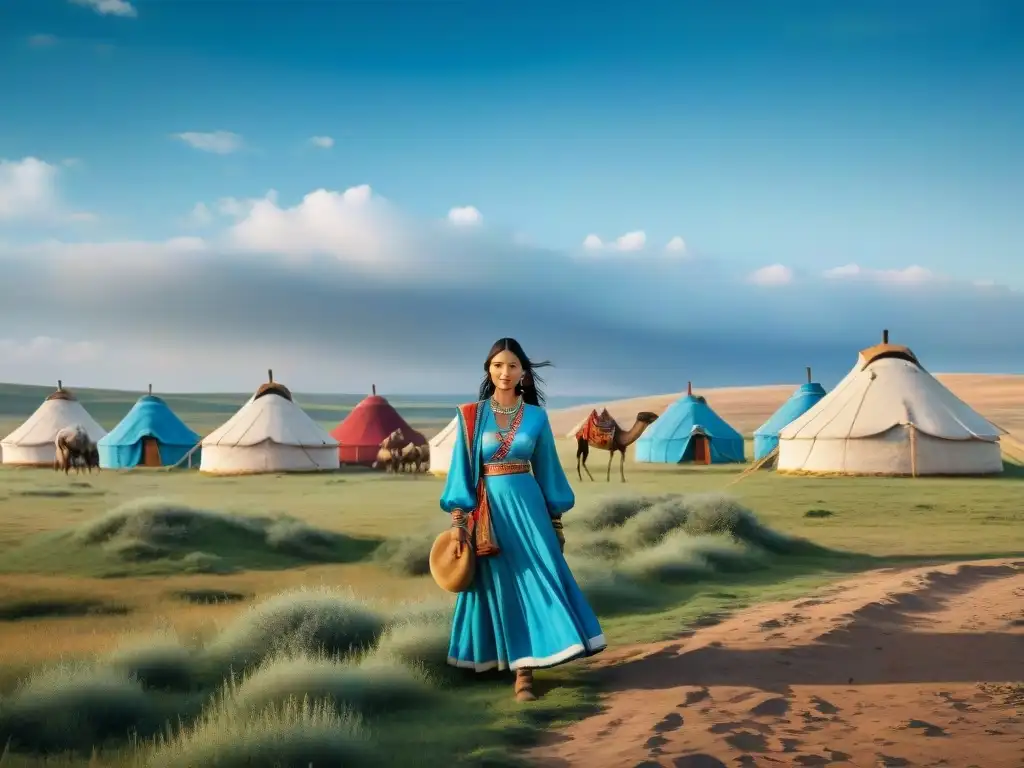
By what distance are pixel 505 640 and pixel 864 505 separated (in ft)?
43.7

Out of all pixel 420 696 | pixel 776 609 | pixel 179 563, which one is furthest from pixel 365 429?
pixel 420 696

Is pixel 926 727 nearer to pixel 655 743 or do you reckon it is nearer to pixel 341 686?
pixel 655 743

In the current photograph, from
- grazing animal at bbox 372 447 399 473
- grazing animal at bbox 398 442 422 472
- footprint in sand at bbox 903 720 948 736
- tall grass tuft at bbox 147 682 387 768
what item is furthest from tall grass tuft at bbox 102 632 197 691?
grazing animal at bbox 372 447 399 473

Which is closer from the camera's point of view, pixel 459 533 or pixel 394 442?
pixel 459 533

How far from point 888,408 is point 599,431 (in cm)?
648

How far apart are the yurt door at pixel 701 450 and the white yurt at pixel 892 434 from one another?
7.01 meters

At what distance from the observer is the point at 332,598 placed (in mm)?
6926

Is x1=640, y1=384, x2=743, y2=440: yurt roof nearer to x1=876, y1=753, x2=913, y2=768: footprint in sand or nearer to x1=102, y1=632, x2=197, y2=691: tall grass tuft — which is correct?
x1=102, y1=632, x2=197, y2=691: tall grass tuft

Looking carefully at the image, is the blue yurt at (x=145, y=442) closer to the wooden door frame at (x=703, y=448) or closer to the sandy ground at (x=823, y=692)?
the wooden door frame at (x=703, y=448)

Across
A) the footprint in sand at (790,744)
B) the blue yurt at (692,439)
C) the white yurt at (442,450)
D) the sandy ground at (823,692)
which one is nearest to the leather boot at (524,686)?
the sandy ground at (823,692)

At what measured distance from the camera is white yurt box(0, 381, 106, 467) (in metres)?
33.4

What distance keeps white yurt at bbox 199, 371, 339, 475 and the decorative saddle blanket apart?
7960 mm

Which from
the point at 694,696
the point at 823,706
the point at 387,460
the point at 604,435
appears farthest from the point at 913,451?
the point at 694,696

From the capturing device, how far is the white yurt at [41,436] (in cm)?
3338
